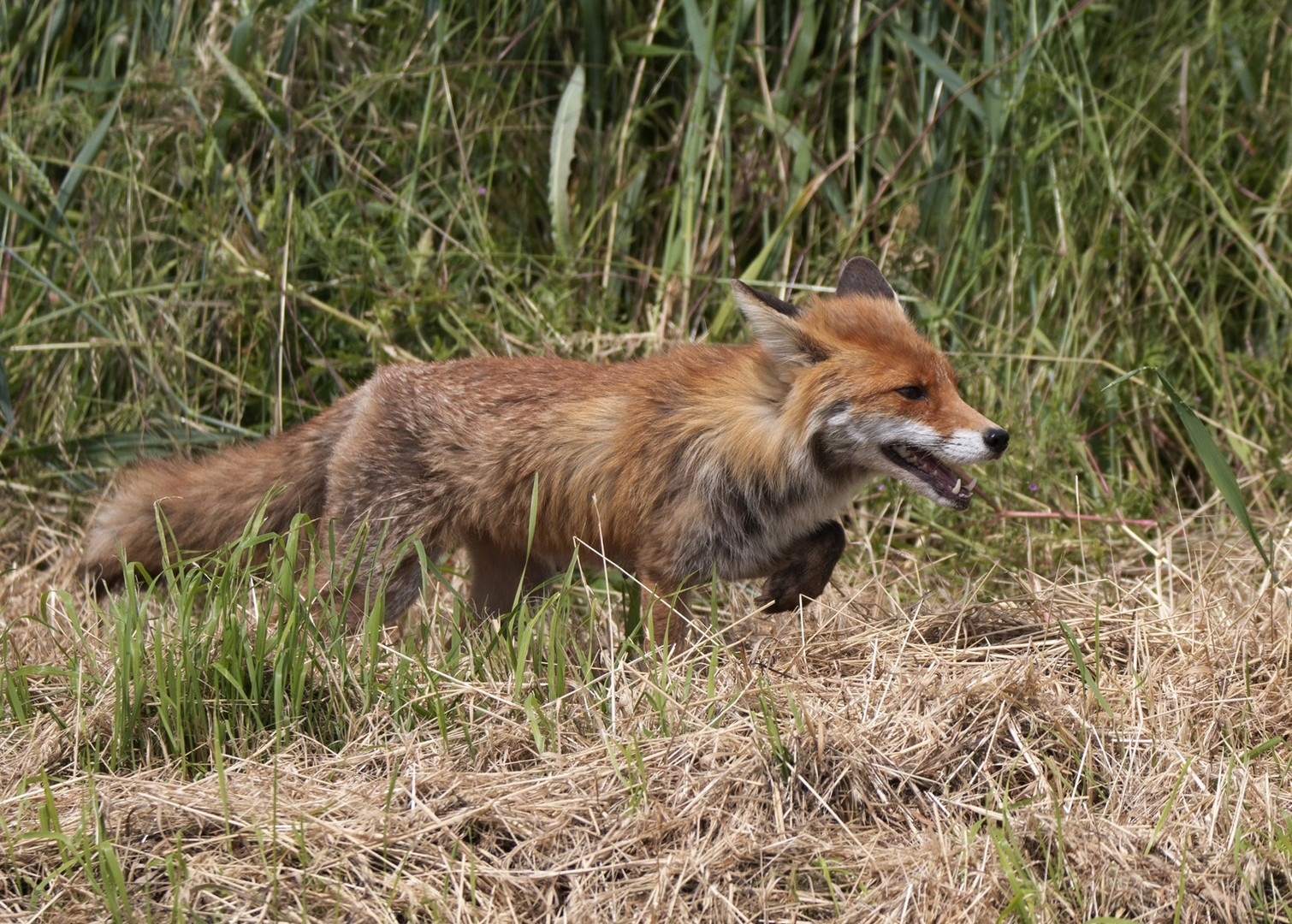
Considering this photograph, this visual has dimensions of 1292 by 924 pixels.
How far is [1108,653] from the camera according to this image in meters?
3.72

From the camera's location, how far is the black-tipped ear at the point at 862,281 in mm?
4441

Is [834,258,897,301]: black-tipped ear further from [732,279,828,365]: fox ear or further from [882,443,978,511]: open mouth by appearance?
[882,443,978,511]: open mouth

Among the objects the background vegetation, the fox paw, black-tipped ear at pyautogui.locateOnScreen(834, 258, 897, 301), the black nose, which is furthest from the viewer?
the background vegetation

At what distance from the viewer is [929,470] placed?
3967 mm

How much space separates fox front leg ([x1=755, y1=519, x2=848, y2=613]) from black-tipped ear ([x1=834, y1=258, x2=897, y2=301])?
820 mm

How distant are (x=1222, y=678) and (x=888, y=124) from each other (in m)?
3.37

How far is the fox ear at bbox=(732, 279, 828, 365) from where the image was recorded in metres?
3.88

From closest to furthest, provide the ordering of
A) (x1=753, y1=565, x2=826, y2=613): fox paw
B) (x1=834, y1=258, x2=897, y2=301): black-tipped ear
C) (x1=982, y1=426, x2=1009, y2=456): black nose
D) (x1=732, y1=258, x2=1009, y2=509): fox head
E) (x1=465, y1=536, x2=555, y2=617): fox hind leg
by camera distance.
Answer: (x1=982, y1=426, x2=1009, y2=456): black nose < (x1=732, y1=258, x2=1009, y2=509): fox head < (x1=753, y1=565, x2=826, y2=613): fox paw < (x1=834, y1=258, x2=897, y2=301): black-tipped ear < (x1=465, y1=536, x2=555, y2=617): fox hind leg

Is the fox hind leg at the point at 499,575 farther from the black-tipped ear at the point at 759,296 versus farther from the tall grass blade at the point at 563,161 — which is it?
the tall grass blade at the point at 563,161

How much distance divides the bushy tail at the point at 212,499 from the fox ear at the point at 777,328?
1.54m

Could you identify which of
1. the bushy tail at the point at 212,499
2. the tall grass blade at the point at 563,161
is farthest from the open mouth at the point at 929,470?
the tall grass blade at the point at 563,161

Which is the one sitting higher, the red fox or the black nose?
the black nose

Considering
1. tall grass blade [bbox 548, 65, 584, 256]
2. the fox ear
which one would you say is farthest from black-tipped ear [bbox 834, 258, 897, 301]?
tall grass blade [bbox 548, 65, 584, 256]

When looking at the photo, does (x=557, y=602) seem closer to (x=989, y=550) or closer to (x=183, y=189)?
(x=989, y=550)
